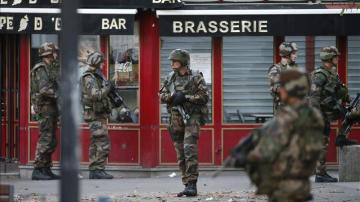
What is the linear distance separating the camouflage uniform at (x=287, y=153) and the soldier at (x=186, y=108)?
446cm

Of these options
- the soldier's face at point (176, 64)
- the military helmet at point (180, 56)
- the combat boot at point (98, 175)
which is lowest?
the combat boot at point (98, 175)

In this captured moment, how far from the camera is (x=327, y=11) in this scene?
50.5ft

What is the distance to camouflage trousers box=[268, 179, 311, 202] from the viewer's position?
7.96 metres

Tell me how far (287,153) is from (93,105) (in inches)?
294

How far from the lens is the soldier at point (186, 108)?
1248 centimetres

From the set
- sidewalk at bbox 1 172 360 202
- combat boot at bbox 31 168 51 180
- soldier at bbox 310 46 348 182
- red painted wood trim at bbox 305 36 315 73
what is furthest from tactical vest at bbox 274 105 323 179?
red painted wood trim at bbox 305 36 315 73

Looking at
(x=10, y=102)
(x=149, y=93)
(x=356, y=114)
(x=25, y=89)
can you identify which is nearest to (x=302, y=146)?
(x=356, y=114)

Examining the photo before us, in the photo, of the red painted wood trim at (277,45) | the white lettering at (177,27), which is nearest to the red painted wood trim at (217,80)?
the white lettering at (177,27)

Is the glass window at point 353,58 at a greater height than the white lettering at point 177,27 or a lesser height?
lesser

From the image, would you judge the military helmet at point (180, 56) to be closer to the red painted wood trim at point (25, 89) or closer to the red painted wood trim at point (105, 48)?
the red painted wood trim at point (105, 48)

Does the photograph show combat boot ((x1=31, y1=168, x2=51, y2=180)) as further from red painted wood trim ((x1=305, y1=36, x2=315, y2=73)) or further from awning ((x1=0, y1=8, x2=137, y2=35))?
red painted wood trim ((x1=305, y1=36, x2=315, y2=73))

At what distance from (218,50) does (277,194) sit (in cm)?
819

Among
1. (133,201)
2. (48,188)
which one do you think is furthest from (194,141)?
(48,188)

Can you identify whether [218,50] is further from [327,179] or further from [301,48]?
[327,179]
